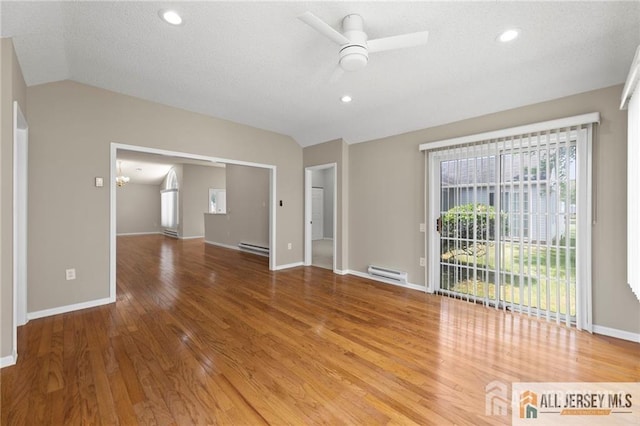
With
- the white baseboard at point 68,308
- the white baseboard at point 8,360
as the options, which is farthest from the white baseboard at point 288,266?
the white baseboard at point 8,360

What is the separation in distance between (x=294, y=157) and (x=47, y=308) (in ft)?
13.4

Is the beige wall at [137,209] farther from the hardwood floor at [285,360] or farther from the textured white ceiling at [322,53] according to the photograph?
the textured white ceiling at [322,53]

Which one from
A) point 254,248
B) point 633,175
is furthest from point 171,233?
point 633,175

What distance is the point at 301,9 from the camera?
1.93 metres

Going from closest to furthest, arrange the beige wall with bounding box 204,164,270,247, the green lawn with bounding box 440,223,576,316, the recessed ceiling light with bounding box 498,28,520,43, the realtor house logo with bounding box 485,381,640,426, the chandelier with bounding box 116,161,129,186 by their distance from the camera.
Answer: the realtor house logo with bounding box 485,381,640,426
the recessed ceiling light with bounding box 498,28,520,43
the green lawn with bounding box 440,223,576,316
the beige wall with bounding box 204,164,270,247
the chandelier with bounding box 116,161,129,186

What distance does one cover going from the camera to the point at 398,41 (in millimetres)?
1909

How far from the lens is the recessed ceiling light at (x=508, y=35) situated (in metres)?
2.08

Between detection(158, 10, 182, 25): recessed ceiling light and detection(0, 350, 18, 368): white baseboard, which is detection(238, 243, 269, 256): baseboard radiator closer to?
detection(0, 350, 18, 368): white baseboard

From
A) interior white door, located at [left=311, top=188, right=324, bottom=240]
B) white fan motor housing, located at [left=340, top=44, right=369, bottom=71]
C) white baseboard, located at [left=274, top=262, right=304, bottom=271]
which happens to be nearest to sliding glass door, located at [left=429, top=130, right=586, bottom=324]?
white fan motor housing, located at [left=340, top=44, right=369, bottom=71]

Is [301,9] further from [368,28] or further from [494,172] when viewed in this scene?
[494,172]

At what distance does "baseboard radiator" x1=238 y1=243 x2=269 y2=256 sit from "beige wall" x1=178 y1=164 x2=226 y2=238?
11.7 feet

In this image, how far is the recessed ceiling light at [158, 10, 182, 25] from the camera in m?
1.97

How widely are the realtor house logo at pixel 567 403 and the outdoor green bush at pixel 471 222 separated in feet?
5.46

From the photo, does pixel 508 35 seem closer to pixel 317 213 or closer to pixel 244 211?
pixel 244 211
